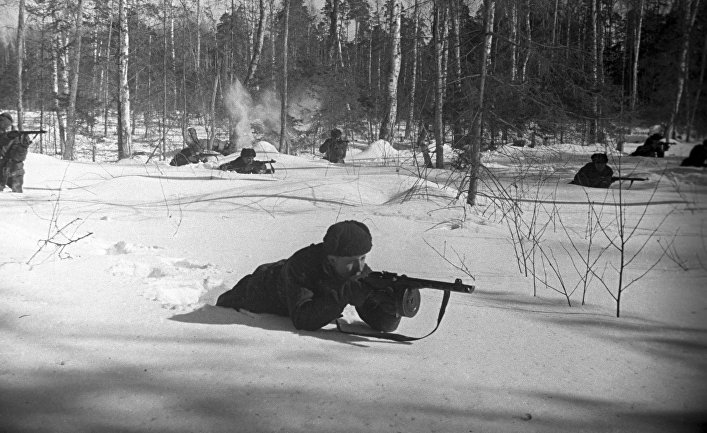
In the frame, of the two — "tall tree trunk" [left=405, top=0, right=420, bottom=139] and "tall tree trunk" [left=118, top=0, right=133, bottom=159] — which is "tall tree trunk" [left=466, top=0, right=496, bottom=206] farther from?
"tall tree trunk" [left=118, top=0, right=133, bottom=159]

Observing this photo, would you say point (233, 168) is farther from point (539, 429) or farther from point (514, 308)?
point (539, 429)

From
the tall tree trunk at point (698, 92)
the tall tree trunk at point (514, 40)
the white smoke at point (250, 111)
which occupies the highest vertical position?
the white smoke at point (250, 111)

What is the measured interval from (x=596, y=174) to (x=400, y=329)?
816 millimetres

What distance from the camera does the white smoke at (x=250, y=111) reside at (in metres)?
14.9

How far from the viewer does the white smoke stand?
14.9m

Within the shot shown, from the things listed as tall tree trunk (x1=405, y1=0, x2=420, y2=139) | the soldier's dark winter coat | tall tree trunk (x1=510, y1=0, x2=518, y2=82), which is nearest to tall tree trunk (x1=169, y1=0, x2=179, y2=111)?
tall tree trunk (x1=405, y1=0, x2=420, y2=139)

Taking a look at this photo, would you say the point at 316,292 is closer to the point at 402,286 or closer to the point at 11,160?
the point at 402,286

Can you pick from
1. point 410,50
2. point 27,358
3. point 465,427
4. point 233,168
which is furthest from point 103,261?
point 233,168

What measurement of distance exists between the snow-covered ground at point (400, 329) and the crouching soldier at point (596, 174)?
0.03 m

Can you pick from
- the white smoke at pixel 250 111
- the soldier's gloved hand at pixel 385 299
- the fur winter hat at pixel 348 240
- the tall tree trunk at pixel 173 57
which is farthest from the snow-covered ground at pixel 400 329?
the tall tree trunk at pixel 173 57

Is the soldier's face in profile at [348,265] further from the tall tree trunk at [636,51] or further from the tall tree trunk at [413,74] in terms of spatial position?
the tall tree trunk at [636,51]

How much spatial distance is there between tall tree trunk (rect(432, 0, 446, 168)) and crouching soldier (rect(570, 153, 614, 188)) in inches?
24.3

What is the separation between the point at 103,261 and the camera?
2594mm

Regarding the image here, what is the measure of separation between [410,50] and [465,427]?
2.13 meters
